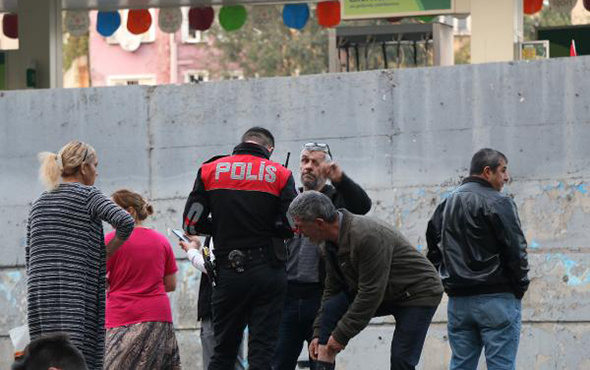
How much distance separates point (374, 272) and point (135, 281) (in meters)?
2.26

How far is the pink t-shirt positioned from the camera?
369 inches

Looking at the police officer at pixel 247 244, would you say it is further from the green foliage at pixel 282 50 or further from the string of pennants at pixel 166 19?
the green foliage at pixel 282 50

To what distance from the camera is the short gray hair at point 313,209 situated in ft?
25.2

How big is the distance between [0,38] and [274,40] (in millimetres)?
33081

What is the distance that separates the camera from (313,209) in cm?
770

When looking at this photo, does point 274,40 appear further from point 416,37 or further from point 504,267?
point 504,267

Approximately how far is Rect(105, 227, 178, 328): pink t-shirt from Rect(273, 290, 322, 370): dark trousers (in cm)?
86

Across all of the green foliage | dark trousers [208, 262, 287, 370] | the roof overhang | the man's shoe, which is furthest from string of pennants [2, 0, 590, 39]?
the green foliage

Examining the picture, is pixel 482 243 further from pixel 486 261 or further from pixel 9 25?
pixel 9 25

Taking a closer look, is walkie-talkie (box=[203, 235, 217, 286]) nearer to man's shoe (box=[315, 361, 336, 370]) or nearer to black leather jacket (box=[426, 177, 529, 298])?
man's shoe (box=[315, 361, 336, 370])

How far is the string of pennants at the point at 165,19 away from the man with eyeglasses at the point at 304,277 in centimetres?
973

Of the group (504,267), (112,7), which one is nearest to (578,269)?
(504,267)

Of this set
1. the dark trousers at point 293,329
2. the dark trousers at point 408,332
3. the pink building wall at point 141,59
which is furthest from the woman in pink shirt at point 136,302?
the pink building wall at point 141,59

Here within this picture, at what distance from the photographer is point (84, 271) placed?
8094 mm
